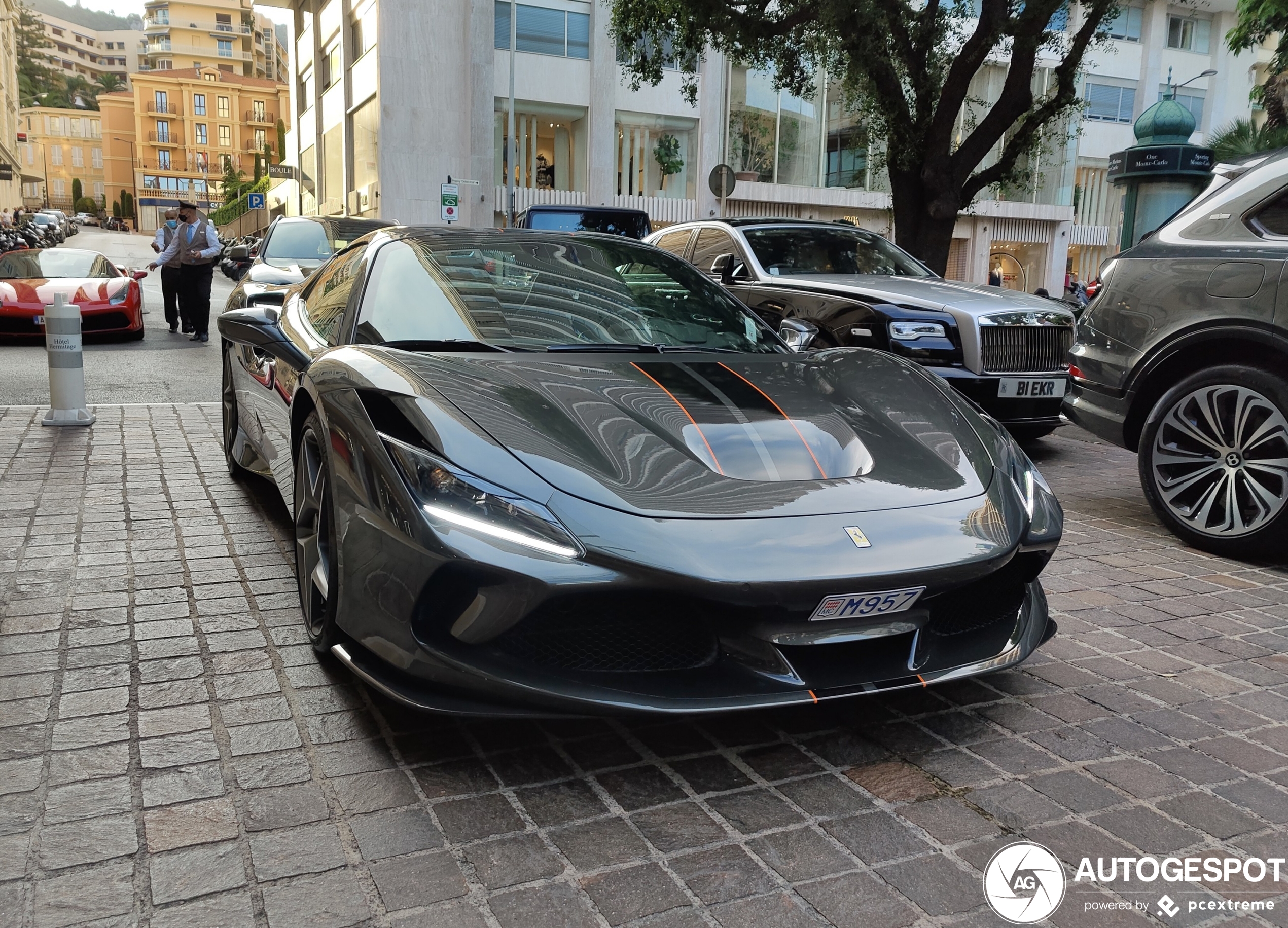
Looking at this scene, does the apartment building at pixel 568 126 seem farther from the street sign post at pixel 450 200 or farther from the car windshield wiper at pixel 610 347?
the car windshield wiper at pixel 610 347

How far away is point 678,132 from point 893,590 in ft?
104

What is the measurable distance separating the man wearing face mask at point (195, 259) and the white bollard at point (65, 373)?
6.27 meters

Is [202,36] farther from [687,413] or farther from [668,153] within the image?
[687,413]

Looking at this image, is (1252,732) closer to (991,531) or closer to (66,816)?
(991,531)

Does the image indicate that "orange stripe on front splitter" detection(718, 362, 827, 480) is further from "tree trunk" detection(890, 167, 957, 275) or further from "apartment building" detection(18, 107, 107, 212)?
"apartment building" detection(18, 107, 107, 212)

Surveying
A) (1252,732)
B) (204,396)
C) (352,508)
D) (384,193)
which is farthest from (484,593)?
(384,193)

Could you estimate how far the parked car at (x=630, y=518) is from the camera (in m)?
2.36

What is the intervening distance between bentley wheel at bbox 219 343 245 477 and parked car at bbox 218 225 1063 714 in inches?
80.5

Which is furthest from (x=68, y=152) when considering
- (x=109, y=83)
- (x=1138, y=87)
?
(x=1138, y=87)

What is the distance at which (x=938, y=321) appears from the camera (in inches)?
271

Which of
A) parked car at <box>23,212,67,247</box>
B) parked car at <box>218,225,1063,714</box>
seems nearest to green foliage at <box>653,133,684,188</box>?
parked car at <box>23,212,67,247</box>

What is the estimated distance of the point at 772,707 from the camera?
235 cm

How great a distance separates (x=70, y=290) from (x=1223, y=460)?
517 inches

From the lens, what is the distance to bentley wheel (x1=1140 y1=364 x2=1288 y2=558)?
4555mm
